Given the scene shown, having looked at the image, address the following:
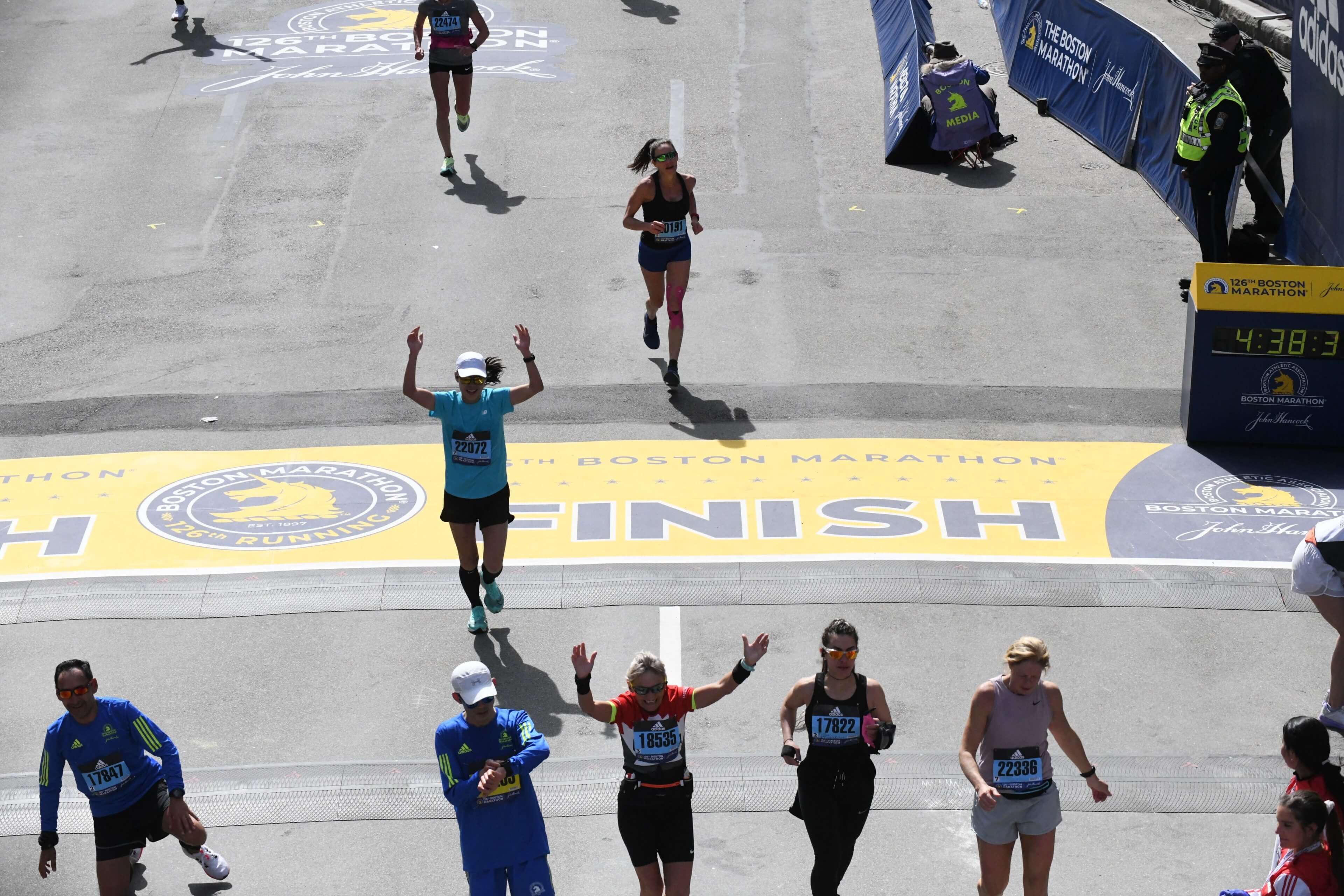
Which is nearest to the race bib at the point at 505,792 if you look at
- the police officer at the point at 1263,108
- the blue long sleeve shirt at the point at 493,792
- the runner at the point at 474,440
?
the blue long sleeve shirt at the point at 493,792

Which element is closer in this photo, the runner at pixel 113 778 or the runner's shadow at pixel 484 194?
the runner at pixel 113 778

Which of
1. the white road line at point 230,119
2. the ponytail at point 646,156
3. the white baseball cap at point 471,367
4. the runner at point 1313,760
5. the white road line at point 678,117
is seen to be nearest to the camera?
the runner at point 1313,760

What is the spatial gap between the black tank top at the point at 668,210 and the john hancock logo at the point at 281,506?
3.05 metres

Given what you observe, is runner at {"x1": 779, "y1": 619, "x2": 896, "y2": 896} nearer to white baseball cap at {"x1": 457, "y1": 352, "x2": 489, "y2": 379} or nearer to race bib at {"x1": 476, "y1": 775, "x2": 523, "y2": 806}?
race bib at {"x1": 476, "y1": 775, "x2": 523, "y2": 806}

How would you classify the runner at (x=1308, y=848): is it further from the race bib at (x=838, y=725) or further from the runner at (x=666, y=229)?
the runner at (x=666, y=229)

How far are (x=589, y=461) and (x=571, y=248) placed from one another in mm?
4564

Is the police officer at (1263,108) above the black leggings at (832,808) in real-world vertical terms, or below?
above

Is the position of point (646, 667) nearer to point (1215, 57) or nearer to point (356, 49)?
point (1215, 57)

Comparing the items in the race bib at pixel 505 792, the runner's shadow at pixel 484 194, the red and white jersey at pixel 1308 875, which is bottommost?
the runner's shadow at pixel 484 194

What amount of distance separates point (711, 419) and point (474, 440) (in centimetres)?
402

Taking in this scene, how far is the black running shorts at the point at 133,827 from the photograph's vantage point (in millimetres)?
6707

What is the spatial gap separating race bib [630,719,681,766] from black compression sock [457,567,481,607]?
10.2 ft

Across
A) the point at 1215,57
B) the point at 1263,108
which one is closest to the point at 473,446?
the point at 1215,57

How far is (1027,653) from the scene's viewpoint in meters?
6.13
